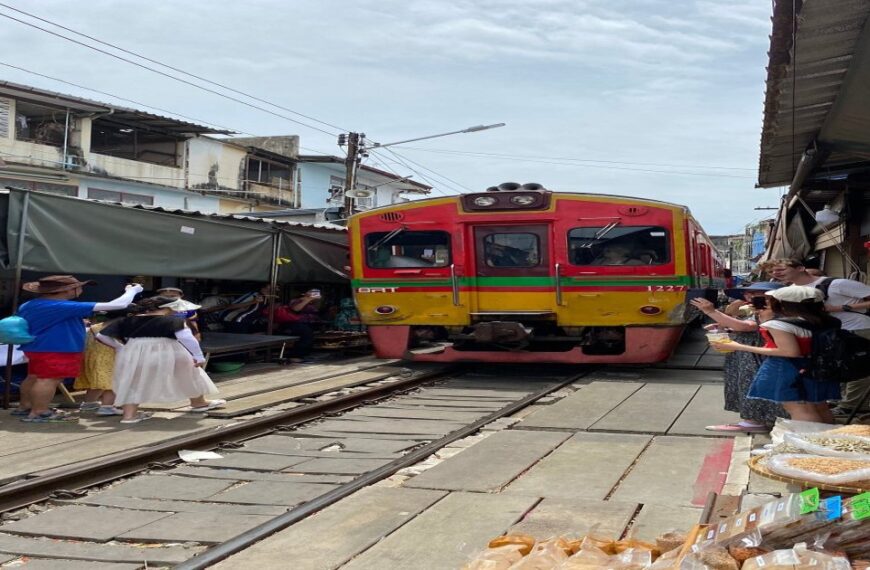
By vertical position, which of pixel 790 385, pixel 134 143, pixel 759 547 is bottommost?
pixel 759 547

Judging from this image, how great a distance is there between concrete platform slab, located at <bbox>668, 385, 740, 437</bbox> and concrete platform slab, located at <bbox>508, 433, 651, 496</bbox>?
562 millimetres

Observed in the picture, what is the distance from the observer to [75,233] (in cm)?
929

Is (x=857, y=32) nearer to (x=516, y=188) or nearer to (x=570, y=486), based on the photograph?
Result: (x=570, y=486)

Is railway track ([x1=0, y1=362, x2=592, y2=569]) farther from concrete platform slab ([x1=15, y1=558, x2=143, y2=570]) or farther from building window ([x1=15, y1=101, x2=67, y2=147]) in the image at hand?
building window ([x1=15, y1=101, x2=67, y2=147])

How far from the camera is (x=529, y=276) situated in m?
11.1

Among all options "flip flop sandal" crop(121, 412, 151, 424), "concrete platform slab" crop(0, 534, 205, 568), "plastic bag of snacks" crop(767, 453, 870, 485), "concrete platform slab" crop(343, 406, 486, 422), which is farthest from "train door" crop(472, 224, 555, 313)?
"plastic bag of snacks" crop(767, 453, 870, 485)

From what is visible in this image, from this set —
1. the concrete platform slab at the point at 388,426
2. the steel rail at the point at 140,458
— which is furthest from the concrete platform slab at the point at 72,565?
the concrete platform slab at the point at 388,426

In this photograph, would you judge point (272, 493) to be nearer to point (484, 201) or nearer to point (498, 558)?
point (498, 558)

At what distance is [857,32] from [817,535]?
3.33 m

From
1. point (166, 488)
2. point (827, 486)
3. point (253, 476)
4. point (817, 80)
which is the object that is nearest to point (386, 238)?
point (253, 476)

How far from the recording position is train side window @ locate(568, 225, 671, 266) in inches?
425

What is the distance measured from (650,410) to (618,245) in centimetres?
309

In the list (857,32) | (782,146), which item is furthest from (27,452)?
(782,146)

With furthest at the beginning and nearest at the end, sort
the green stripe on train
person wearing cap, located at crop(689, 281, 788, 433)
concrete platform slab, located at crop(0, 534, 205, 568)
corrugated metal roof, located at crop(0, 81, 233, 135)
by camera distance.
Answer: corrugated metal roof, located at crop(0, 81, 233, 135), the green stripe on train, person wearing cap, located at crop(689, 281, 788, 433), concrete platform slab, located at crop(0, 534, 205, 568)
